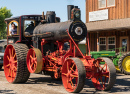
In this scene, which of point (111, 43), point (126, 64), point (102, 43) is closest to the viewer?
point (126, 64)

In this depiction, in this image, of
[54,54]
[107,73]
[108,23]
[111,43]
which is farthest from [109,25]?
[107,73]

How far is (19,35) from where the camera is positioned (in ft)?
32.8

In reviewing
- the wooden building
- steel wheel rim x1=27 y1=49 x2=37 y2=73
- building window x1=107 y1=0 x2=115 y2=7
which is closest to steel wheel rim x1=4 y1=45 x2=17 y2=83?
steel wheel rim x1=27 y1=49 x2=37 y2=73

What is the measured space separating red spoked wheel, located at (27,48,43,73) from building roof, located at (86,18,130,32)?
9061 millimetres

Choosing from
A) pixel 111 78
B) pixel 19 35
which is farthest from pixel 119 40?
pixel 111 78

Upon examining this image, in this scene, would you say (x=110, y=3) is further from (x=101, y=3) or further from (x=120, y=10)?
(x=120, y=10)

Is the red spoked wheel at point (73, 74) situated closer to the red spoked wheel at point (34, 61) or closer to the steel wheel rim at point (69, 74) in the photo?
the steel wheel rim at point (69, 74)

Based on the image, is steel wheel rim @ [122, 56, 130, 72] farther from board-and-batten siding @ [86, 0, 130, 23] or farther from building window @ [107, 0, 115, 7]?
building window @ [107, 0, 115, 7]

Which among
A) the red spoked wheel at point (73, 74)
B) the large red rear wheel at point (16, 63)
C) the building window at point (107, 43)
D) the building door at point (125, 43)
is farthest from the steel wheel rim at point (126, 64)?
the red spoked wheel at point (73, 74)

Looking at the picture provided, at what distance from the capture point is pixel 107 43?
19234mm

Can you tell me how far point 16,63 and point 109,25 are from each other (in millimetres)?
9977

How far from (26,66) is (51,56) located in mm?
1007

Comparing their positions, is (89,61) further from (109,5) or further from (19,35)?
(109,5)

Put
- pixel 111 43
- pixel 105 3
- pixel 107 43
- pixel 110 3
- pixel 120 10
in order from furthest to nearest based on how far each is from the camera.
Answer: pixel 107 43
pixel 111 43
pixel 105 3
pixel 110 3
pixel 120 10
